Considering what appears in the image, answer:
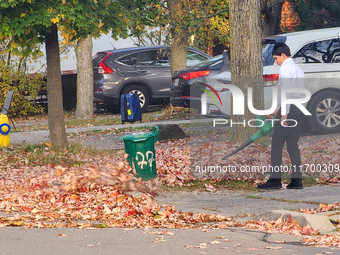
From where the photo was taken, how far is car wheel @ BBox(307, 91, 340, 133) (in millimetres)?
10141

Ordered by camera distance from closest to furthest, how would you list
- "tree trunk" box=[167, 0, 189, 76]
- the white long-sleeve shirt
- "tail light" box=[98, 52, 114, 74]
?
the white long-sleeve shirt → "tree trunk" box=[167, 0, 189, 76] → "tail light" box=[98, 52, 114, 74]

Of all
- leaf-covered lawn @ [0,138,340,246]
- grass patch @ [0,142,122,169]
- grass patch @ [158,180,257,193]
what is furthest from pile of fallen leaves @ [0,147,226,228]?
grass patch @ [0,142,122,169]

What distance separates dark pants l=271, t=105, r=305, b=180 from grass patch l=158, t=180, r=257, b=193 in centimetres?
41

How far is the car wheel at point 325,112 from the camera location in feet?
33.3

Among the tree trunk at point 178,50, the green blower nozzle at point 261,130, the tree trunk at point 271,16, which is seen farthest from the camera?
the tree trunk at point 178,50

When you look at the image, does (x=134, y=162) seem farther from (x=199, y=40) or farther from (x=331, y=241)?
(x=199, y=40)

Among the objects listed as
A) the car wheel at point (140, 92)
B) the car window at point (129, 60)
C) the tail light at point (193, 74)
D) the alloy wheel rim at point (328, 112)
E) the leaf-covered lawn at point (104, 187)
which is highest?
the car window at point (129, 60)

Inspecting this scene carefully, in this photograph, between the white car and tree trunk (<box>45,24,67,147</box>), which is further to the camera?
tree trunk (<box>45,24,67,147</box>)

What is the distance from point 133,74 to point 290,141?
34.2ft

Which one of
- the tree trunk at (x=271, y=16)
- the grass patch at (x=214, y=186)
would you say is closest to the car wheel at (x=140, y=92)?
the tree trunk at (x=271, y=16)

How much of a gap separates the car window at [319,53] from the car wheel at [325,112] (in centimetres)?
60

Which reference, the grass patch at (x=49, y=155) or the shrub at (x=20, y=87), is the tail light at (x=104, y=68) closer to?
the shrub at (x=20, y=87)

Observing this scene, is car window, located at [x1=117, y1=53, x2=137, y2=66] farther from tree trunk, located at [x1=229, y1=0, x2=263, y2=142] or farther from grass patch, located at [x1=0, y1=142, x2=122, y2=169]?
tree trunk, located at [x1=229, y1=0, x2=263, y2=142]

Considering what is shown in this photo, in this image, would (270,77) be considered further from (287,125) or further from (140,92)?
(140,92)
